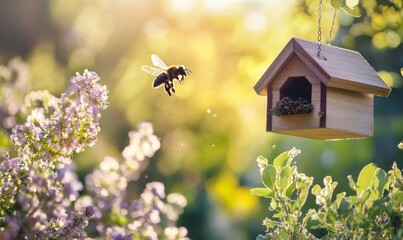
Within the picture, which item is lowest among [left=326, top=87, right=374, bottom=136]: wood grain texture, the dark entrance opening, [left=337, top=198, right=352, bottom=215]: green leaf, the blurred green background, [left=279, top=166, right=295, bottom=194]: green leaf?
[left=337, top=198, right=352, bottom=215]: green leaf

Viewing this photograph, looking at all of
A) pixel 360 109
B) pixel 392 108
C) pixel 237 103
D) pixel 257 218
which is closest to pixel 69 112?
pixel 360 109

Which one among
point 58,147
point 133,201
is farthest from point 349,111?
point 58,147

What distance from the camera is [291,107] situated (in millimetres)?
3520

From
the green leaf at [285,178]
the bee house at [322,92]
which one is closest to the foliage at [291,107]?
the bee house at [322,92]

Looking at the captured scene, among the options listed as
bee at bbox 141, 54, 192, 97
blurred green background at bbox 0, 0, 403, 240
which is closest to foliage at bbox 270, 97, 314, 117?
bee at bbox 141, 54, 192, 97

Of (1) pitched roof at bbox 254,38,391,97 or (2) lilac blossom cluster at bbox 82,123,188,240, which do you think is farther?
(2) lilac blossom cluster at bbox 82,123,188,240

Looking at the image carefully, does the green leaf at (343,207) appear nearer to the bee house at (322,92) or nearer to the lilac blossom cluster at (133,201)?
the bee house at (322,92)

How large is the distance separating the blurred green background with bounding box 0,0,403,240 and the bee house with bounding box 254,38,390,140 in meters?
4.44

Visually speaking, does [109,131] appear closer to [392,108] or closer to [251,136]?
[251,136]

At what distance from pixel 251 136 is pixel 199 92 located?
94cm

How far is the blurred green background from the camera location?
9117mm

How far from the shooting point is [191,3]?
1010cm

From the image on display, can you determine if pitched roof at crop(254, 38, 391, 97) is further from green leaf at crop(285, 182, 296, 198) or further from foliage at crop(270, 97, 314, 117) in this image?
green leaf at crop(285, 182, 296, 198)

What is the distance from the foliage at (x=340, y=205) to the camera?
2.90 metres
